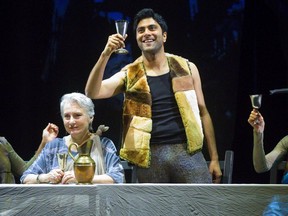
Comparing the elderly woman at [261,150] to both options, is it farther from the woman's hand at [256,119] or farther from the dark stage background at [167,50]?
the dark stage background at [167,50]

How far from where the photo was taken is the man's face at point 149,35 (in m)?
2.99

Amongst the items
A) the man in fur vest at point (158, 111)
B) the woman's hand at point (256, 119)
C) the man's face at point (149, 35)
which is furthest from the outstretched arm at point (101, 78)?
the woman's hand at point (256, 119)

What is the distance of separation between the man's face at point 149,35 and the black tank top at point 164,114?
0.51ft

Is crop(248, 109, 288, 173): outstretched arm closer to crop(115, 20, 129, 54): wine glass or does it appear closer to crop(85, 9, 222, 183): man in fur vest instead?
crop(85, 9, 222, 183): man in fur vest

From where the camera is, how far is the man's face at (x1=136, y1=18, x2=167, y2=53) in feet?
9.82

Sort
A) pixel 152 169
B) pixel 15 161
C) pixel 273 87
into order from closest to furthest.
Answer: pixel 152 169
pixel 15 161
pixel 273 87

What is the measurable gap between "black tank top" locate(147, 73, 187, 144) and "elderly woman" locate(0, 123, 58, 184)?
2.20 ft

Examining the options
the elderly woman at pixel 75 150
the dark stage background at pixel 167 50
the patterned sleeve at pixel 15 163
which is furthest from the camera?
the dark stage background at pixel 167 50

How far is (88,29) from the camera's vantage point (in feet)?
14.9

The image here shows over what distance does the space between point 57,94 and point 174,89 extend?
1.71 m

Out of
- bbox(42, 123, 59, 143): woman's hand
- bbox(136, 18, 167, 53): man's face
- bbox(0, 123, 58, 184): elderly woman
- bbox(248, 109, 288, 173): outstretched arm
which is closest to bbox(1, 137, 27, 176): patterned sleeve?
bbox(0, 123, 58, 184): elderly woman

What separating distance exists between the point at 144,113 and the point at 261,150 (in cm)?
64

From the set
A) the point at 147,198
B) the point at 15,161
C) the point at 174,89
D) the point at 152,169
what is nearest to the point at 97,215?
the point at 147,198

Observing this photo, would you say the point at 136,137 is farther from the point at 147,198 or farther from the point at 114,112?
the point at 114,112
